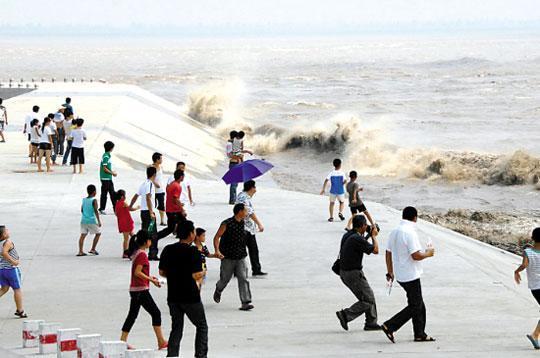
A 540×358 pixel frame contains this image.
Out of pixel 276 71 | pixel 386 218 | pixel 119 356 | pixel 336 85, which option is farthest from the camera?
pixel 276 71

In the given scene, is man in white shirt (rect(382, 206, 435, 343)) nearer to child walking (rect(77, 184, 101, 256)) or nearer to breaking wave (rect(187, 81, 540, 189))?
child walking (rect(77, 184, 101, 256))

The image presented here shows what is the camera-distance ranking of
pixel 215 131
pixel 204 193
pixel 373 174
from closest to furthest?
1. pixel 204 193
2. pixel 373 174
3. pixel 215 131

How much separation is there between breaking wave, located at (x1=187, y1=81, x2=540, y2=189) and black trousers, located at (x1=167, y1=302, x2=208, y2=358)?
2290 centimetres

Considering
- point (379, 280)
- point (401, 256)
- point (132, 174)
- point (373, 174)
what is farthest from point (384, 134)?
point (401, 256)

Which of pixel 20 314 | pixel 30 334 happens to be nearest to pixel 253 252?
pixel 20 314

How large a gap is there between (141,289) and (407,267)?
8.88 ft

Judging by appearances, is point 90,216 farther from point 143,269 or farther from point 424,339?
point 424,339

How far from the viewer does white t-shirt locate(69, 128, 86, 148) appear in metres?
23.1

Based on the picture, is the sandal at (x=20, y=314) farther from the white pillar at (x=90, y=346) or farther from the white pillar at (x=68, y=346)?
the white pillar at (x=90, y=346)

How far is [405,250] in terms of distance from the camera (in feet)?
38.4

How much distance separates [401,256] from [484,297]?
3004 millimetres

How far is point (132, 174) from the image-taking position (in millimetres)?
24609

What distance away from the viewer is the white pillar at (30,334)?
1107 cm

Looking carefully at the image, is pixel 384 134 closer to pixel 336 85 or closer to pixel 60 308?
pixel 60 308
